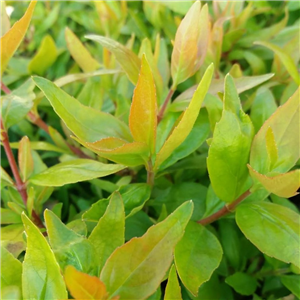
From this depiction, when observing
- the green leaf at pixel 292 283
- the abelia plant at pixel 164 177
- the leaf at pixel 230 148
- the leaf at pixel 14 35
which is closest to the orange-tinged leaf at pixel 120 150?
the abelia plant at pixel 164 177

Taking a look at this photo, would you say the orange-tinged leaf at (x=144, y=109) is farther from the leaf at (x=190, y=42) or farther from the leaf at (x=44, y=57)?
the leaf at (x=44, y=57)

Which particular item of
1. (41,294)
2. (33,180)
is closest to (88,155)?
(33,180)

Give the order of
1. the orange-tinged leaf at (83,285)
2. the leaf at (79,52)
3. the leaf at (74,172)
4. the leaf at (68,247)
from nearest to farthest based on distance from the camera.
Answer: the orange-tinged leaf at (83,285) → the leaf at (68,247) → the leaf at (74,172) → the leaf at (79,52)

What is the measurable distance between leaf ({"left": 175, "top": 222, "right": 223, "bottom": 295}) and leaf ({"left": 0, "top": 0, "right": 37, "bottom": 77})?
43cm

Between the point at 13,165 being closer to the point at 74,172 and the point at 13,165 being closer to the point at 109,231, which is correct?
the point at 74,172

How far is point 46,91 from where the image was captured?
1.82ft

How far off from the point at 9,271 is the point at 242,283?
0.42 m

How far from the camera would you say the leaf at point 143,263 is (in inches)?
17.9

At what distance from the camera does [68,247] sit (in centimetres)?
49

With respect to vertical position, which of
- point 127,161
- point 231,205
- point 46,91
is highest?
point 46,91

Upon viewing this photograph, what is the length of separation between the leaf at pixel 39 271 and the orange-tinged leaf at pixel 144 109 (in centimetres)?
20

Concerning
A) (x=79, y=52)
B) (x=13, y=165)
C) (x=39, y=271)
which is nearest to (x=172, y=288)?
(x=39, y=271)

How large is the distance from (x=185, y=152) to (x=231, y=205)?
0.12 meters

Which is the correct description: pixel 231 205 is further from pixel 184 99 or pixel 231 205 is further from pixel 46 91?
pixel 46 91
